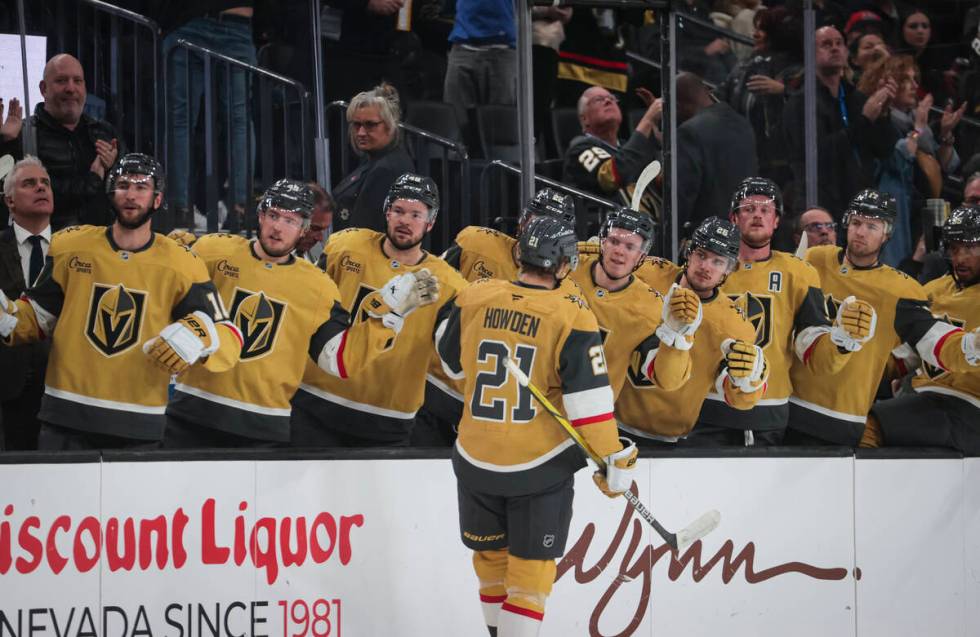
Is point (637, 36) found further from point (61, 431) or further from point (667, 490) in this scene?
point (61, 431)

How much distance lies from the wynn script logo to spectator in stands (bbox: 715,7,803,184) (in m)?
2.70

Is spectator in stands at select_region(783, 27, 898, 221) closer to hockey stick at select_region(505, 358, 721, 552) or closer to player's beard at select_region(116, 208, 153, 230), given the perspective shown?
hockey stick at select_region(505, 358, 721, 552)

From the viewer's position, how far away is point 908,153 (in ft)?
26.4

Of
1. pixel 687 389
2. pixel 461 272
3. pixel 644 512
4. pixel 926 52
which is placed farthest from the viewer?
pixel 926 52

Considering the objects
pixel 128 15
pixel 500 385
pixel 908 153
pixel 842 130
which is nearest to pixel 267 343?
pixel 500 385

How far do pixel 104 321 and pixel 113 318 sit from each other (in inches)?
1.3

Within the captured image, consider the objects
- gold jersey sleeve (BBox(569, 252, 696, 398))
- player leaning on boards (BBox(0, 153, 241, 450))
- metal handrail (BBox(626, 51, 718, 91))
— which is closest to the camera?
player leaning on boards (BBox(0, 153, 241, 450))

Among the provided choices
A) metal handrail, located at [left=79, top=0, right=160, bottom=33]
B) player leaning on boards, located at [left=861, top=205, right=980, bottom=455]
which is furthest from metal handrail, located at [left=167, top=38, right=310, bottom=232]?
player leaning on boards, located at [left=861, top=205, right=980, bottom=455]

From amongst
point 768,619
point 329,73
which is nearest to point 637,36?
point 329,73

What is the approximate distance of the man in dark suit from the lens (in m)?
5.49

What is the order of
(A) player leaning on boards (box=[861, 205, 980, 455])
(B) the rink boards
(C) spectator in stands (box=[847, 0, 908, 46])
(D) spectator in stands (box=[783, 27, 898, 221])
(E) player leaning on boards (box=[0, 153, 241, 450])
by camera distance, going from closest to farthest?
(B) the rink boards, (E) player leaning on boards (box=[0, 153, 241, 450]), (A) player leaning on boards (box=[861, 205, 980, 455]), (D) spectator in stands (box=[783, 27, 898, 221]), (C) spectator in stands (box=[847, 0, 908, 46])

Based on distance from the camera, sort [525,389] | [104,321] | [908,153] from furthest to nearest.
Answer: [908,153] < [104,321] < [525,389]

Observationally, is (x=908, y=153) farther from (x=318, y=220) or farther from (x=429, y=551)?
(x=429, y=551)

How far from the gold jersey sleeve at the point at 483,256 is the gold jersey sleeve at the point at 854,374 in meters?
1.30
